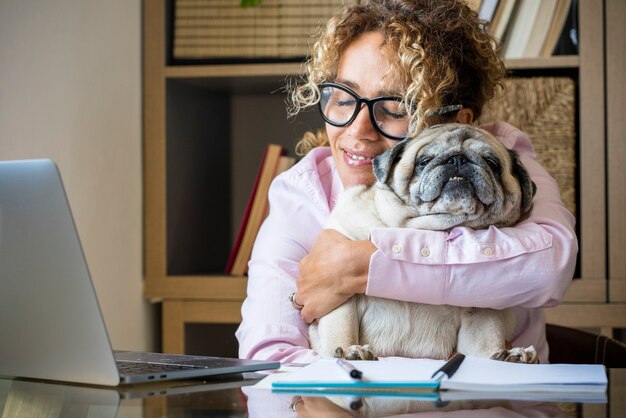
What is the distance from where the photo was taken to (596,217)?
2055mm

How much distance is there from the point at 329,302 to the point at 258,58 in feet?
3.67

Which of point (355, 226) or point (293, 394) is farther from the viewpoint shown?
point (355, 226)

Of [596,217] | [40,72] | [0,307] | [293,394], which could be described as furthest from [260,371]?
[596,217]

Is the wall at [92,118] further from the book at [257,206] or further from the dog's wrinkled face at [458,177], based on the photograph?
the dog's wrinkled face at [458,177]

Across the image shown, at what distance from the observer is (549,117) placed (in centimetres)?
208

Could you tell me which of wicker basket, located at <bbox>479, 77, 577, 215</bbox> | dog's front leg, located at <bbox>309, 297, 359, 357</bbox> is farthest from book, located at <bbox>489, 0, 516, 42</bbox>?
dog's front leg, located at <bbox>309, 297, 359, 357</bbox>

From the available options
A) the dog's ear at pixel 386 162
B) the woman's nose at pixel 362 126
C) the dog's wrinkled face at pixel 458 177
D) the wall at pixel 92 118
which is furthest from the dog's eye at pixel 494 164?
the wall at pixel 92 118

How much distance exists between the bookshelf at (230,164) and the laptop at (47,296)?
48.5 inches

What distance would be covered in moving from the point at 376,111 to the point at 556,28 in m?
0.89

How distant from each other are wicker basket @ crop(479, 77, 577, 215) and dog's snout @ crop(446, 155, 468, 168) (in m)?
0.85

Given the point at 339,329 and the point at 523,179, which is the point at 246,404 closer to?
the point at 339,329

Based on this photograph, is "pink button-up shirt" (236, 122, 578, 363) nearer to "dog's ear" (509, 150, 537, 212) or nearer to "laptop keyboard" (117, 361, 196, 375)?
"dog's ear" (509, 150, 537, 212)

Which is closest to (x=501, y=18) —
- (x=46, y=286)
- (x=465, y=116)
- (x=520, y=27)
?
(x=520, y=27)

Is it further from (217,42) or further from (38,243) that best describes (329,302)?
(217,42)
